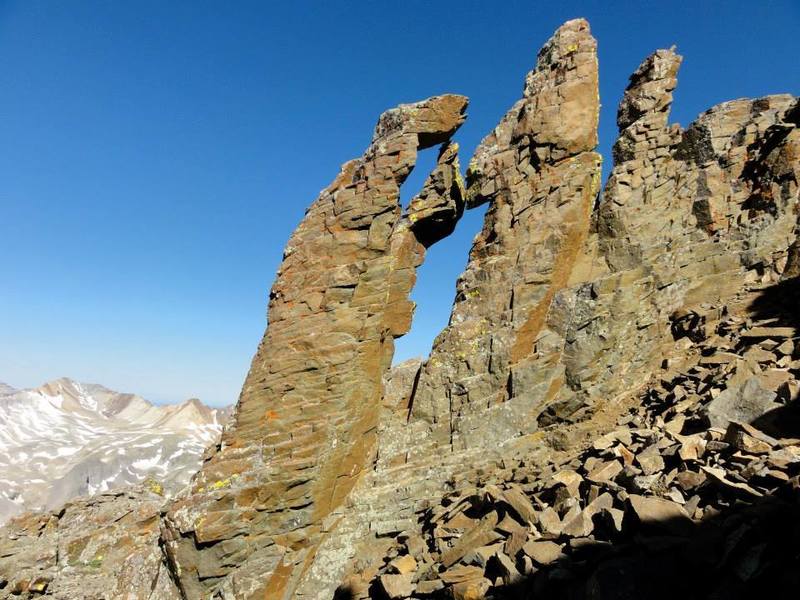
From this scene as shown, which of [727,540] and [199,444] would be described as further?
[199,444]

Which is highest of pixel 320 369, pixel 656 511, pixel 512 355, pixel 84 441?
pixel 320 369

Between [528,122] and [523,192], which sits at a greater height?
[528,122]

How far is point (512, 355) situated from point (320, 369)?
7.11m

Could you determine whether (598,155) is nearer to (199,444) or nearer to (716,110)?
(716,110)

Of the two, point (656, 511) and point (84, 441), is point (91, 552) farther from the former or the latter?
point (84, 441)

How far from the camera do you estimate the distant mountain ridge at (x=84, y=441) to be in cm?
8806

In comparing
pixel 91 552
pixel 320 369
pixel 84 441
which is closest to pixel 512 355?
pixel 320 369

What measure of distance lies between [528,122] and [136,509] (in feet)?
86.6

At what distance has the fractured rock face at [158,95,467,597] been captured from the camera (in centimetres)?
1342

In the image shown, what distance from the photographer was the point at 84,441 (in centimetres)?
11462

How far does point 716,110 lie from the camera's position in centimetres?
2164

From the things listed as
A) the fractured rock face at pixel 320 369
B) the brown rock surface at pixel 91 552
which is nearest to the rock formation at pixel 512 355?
the fractured rock face at pixel 320 369

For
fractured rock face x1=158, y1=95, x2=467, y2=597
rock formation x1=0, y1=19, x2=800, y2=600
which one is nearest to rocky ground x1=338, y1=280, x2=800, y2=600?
rock formation x1=0, y1=19, x2=800, y2=600

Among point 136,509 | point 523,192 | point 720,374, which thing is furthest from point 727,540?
point 136,509
